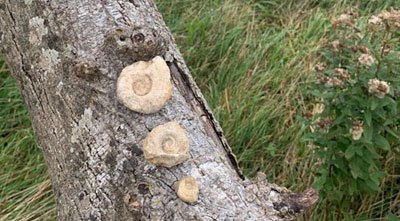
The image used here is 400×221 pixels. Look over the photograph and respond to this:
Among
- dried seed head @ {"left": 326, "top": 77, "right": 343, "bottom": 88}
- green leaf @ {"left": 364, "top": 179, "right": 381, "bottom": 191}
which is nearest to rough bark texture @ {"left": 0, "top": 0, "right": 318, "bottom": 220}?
dried seed head @ {"left": 326, "top": 77, "right": 343, "bottom": 88}

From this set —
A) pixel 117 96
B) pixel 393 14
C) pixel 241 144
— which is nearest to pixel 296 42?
pixel 241 144

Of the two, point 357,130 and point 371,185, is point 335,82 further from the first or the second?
point 371,185

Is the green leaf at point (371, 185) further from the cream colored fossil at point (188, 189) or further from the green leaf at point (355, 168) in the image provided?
the cream colored fossil at point (188, 189)

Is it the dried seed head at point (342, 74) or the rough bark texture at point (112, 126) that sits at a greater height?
the rough bark texture at point (112, 126)

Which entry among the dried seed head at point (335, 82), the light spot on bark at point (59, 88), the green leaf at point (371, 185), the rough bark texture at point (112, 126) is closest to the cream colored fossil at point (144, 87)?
the rough bark texture at point (112, 126)

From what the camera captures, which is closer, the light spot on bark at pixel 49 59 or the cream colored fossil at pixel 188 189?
the cream colored fossil at pixel 188 189

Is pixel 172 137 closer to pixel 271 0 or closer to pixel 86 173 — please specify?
pixel 86 173

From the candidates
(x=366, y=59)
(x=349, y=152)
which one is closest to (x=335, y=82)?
(x=366, y=59)
